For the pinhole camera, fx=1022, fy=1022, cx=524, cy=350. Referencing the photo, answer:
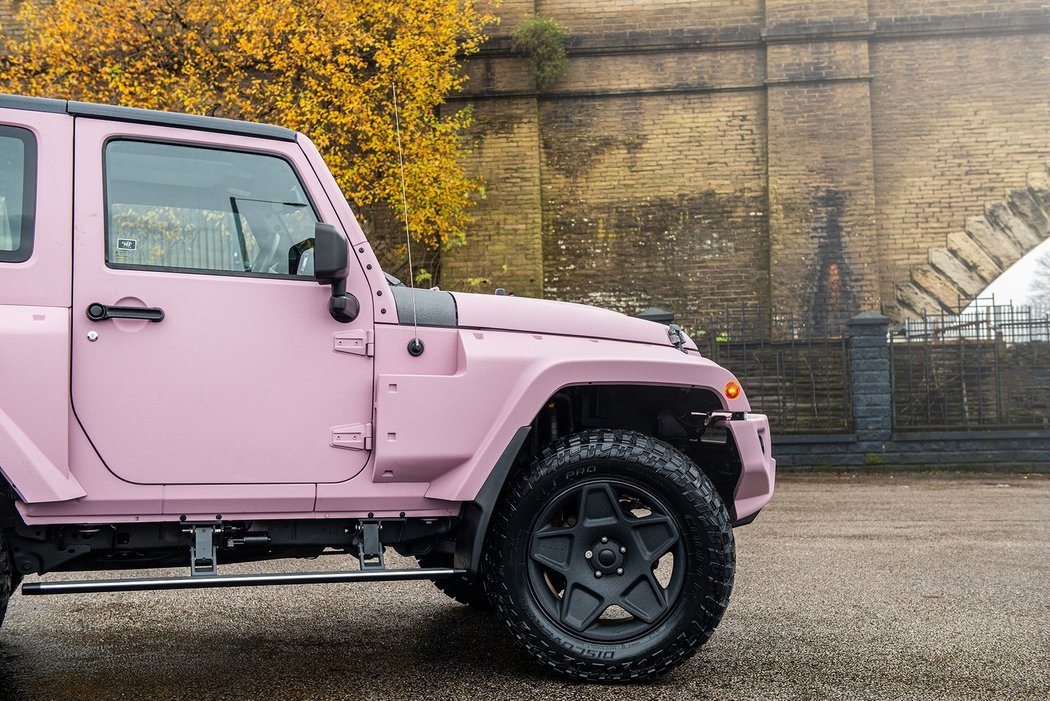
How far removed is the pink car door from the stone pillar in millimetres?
16014

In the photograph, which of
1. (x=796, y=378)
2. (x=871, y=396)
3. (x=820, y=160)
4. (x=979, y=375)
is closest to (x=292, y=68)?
(x=796, y=378)

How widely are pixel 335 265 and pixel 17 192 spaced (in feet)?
3.86

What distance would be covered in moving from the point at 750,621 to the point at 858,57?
16252 millimetres

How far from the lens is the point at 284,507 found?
3.88 meters

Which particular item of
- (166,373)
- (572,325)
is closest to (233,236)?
(166,373)

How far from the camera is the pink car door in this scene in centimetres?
370

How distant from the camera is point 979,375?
1462 centimetres

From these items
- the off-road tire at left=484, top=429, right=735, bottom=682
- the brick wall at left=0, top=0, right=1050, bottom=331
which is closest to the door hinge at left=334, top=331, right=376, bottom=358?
the off-road tire at left=484, top=429, right=735, bottom=682

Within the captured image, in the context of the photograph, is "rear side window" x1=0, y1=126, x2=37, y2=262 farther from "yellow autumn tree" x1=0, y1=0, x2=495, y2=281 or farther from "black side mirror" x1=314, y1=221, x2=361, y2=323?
"yellow autumn tree" x1=0, y1=0, x2=495, y2=281

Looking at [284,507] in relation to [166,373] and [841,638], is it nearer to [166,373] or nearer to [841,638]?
[166,373]

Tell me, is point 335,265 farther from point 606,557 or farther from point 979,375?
point 979,375

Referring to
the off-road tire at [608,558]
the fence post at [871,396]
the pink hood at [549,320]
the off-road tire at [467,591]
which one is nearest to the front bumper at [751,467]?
the off-road tire at [608,558]

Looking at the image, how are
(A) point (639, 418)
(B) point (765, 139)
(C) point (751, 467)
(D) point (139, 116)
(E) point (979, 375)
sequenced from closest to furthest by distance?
(D) point (139, 116), (C) point (751, 467), (A) point (639, 418), (E) point (979, 375), (B) point (765, 139)

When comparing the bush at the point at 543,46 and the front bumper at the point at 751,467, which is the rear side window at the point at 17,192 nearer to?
the front bumper at the point at 751,467
